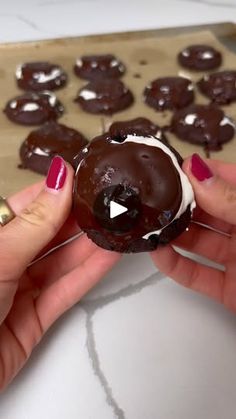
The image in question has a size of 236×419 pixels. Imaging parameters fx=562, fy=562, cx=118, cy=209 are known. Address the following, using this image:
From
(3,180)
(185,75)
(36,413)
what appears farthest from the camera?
(185,75)

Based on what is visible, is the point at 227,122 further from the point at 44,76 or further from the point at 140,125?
the point at 44,76

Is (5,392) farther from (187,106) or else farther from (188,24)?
(188,24)

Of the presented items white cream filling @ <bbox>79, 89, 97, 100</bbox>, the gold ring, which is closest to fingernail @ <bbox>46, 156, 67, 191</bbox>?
the gold ring

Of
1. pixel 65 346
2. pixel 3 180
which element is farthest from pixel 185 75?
pixel 65 346

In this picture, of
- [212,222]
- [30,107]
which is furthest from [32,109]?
[212,222]

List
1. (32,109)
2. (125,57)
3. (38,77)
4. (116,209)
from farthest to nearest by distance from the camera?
1. (125,57)
2. (38,77)
3. (32,109)
4. (116,209)

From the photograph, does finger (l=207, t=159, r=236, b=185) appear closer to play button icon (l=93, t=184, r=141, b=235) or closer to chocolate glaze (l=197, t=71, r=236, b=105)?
play button icon (l=93, t=184, r=141, b=235)

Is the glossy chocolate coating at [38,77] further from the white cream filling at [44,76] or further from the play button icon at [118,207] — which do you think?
the play button icon at [118,207]

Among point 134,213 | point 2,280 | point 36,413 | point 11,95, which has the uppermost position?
point 134,213
